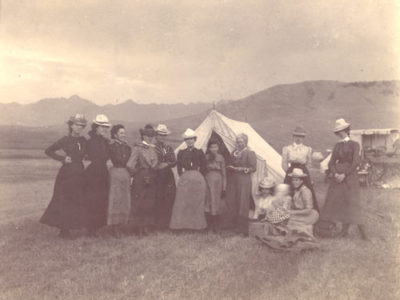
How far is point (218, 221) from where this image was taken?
19.1ft

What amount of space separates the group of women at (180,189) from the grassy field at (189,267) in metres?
0.28

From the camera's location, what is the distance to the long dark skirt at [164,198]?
5680 millimetres

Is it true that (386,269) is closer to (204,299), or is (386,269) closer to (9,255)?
(204,299)

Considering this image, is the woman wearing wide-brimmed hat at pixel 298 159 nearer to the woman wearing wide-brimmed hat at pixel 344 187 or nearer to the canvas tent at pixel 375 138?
the woman wearing wide-brimmed hat at pixel 344 187

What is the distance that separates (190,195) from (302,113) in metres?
39.9

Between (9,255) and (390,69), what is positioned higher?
(390,69)

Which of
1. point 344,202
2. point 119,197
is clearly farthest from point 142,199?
point 344,202

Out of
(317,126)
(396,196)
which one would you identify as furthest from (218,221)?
(317,126)

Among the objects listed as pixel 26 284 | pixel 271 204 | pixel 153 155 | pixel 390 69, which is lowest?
pixel 26 284

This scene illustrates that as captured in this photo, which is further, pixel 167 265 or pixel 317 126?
pixel 317 126

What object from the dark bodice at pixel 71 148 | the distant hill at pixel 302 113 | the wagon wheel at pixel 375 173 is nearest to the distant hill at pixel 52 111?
the distant hill at pixel 302 113

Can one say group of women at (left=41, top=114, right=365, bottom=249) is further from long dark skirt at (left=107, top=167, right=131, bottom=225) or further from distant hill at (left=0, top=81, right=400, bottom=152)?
distant hill at (left=0, top=81, right=400, bottom=152)

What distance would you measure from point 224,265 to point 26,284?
1985 mm

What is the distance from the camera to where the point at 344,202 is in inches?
207
